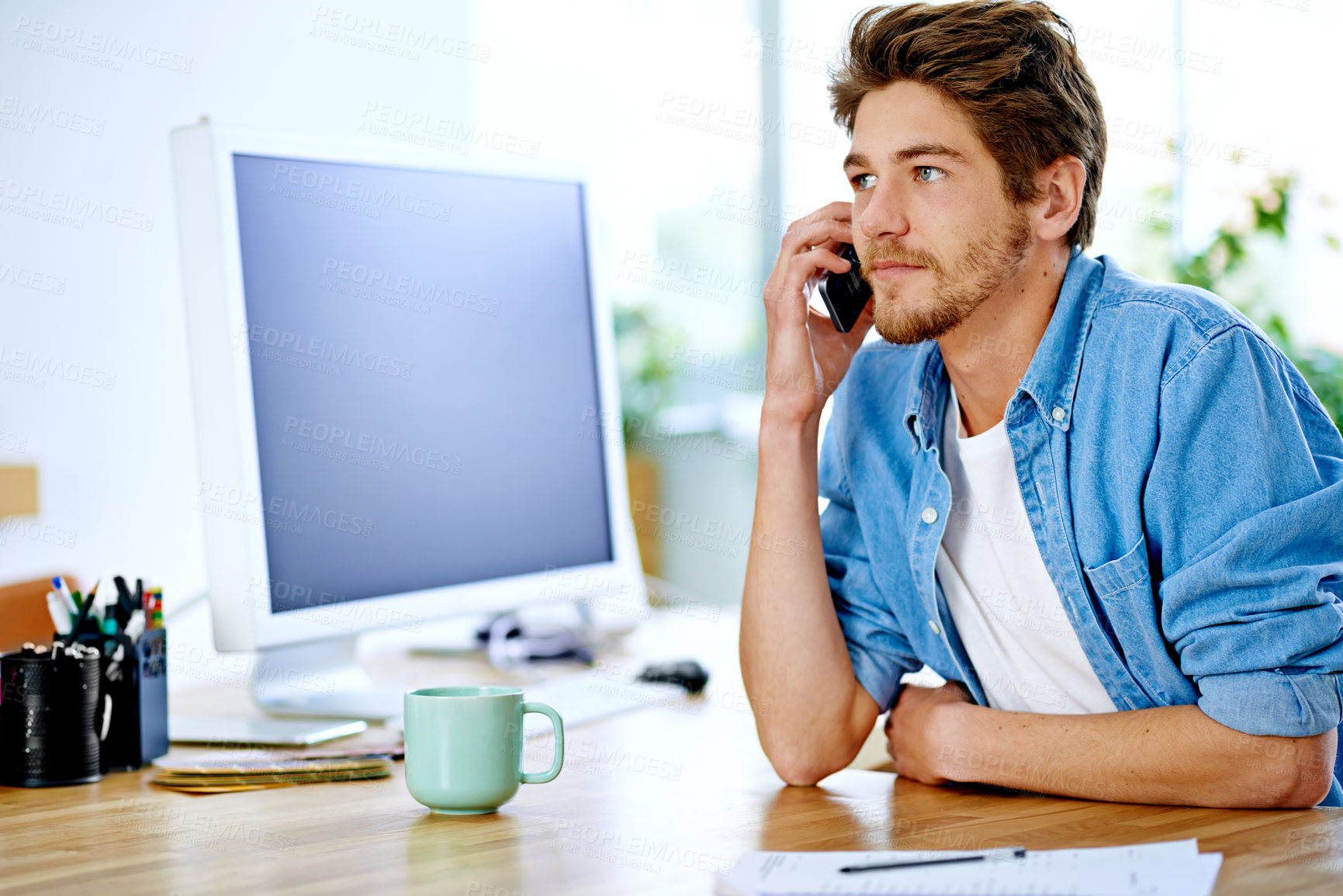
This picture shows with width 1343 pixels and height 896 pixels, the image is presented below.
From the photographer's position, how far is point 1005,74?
1.15 metres

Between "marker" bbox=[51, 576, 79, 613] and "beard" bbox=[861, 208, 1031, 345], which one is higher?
"beard" bbox=[861, 208, 1031, 345]

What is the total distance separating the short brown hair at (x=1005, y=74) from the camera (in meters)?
1.14

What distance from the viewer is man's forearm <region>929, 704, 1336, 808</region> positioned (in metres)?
0.89

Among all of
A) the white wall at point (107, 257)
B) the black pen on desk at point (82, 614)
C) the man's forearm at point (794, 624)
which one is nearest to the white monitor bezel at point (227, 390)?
the black pen on desk at point (82, 614)

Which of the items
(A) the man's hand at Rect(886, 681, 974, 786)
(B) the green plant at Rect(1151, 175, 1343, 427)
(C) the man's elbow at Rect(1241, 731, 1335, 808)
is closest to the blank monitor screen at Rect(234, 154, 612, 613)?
(A) the man's hand at Rect(886, 681, 974, 786)

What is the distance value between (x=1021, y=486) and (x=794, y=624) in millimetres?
253

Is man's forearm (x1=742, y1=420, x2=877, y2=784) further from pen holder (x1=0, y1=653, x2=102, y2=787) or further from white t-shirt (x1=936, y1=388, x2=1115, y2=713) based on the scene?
pen holder (x1=0, y1=653, x2=102, y2=787)

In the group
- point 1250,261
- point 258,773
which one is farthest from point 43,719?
point 1250,261

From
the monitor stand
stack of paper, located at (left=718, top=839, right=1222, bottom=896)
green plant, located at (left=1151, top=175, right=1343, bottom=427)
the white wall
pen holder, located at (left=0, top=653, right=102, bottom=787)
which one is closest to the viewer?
stack of paper, located at (left=718, top=839, right=1222, bottom=896)

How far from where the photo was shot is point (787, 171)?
14.9ft

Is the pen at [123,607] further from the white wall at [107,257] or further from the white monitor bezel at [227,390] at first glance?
the white wall at [107,257]

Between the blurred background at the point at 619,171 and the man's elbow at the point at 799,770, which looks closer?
the man's elbow at the point at 799,770

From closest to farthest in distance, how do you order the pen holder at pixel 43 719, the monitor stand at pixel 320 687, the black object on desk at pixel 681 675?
1. the pen holder at pixel 43 719
2. the monitor stand at pixel 320 687
3. the black object on desk at pixel 681 675

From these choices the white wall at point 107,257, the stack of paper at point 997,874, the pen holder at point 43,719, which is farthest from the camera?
the white wall at point 107,257
